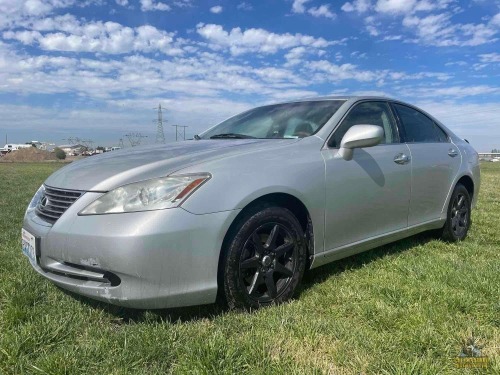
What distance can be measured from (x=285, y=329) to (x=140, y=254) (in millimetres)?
897

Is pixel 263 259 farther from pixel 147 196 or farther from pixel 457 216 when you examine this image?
pixel 457 216

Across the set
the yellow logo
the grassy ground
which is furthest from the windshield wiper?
the yellow logo

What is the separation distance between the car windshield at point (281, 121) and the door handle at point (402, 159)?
2.28ft

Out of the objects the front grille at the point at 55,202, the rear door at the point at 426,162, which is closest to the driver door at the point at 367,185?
the rear door at the point at 426,162

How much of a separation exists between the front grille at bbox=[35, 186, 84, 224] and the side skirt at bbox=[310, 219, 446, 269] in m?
1.66

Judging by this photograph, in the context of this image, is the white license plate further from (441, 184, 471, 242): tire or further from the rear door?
(441, 184, 471, 242): tire

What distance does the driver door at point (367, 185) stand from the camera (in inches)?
123

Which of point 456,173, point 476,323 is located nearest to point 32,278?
point 476,323

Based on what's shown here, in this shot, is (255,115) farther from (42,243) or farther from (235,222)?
(42,243)

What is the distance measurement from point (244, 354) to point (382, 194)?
1.96m

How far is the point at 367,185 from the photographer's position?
3355 millimetres

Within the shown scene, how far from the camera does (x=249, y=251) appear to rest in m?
2.66

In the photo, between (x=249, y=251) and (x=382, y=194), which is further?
(x=382, y=194)

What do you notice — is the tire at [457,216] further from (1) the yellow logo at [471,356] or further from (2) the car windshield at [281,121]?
(1) the yellow logo at [471,356]
